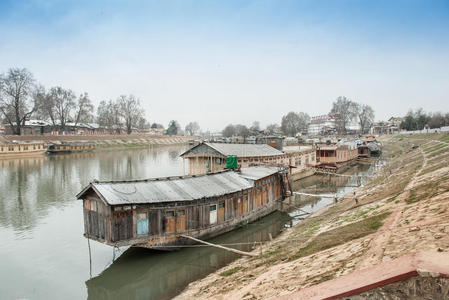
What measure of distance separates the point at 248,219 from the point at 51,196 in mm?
22239

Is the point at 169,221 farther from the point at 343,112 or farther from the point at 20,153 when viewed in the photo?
the point at 343,112

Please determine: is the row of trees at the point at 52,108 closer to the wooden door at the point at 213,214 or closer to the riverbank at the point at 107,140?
the riverbank at the point at 107,140

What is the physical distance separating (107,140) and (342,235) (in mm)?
93492

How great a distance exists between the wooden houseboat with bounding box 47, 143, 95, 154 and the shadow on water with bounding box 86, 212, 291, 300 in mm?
66016

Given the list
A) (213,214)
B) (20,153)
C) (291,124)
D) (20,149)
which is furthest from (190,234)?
(291,124)

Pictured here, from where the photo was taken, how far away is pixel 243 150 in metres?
34.1

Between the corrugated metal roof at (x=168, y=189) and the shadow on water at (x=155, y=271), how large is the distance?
3.31 metres

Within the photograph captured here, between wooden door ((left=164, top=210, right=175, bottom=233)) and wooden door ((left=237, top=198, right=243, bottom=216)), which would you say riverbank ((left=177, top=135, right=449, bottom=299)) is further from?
wooden door ((left=237, top=198, right=243, bottom=216))

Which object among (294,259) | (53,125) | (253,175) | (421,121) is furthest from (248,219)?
(421,121)

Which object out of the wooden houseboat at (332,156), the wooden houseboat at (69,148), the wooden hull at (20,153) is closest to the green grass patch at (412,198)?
the wooden houseboat at (332,156)

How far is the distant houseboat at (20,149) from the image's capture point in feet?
197

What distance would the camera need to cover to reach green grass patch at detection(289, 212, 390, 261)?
12.0 meters

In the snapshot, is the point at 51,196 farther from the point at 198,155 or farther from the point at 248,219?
the point at 248,219

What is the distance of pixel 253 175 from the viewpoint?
23234 millimetres
